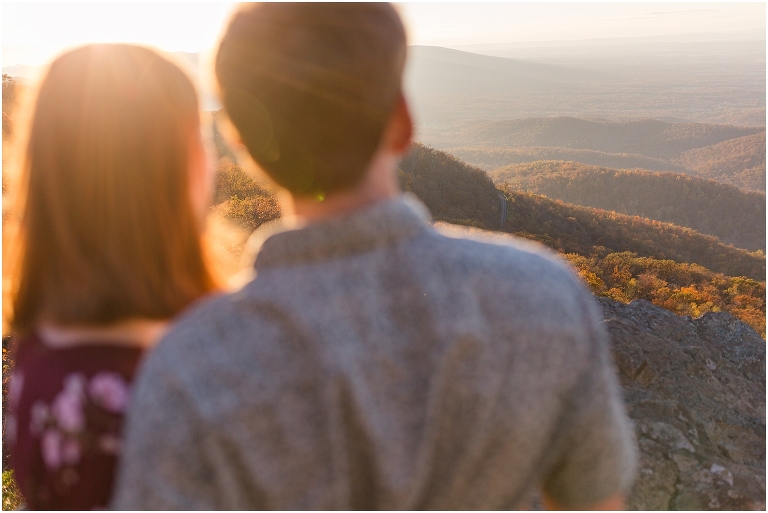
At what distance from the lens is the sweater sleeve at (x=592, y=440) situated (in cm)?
104

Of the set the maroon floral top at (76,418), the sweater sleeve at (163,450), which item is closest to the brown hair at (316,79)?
the sweater sleeve at (163,450)

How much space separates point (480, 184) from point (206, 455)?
33427mm

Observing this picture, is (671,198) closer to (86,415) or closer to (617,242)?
(617,242)

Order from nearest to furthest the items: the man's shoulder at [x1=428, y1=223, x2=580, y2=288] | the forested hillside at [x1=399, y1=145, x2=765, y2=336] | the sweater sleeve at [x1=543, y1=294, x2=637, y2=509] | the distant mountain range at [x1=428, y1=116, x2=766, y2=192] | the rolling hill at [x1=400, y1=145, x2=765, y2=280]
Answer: the man's shoulder at [x1=428, y1=223, x2=580, y2=288] → the sweater sleeve at [x1=543, y1=294, x2=637, y2=509] → the forested hillside at [x1=399, y1=145, x2=765, y2=336] → the rolling hill at [x1=400, y1=145, x2=765, y2=280] → the distant mountain range at [x1=428, y1=116, x2=766, y2=192]

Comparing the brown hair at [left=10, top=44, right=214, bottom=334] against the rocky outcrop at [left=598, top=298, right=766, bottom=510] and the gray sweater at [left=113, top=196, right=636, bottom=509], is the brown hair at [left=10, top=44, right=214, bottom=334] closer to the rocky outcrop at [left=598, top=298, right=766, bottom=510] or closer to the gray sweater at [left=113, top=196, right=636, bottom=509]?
the gray sweater at [left=113, top=196, right=636, bottom=509]

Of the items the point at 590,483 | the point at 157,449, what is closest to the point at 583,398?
the point at 590,483

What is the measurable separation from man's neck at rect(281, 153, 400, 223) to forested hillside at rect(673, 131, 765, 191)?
132m

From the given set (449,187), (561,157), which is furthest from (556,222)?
(561,157)

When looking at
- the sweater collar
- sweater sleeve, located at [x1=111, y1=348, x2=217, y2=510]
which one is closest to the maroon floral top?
sweater sleeve, located at [x1=111, y1=348, x2=217, y2=510]

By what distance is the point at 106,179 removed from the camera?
3.48 feet

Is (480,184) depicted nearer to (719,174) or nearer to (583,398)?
(583,398)

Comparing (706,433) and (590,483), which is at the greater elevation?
(590,483)

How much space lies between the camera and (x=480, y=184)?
33281 mm

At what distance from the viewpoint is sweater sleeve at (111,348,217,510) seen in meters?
0.81
